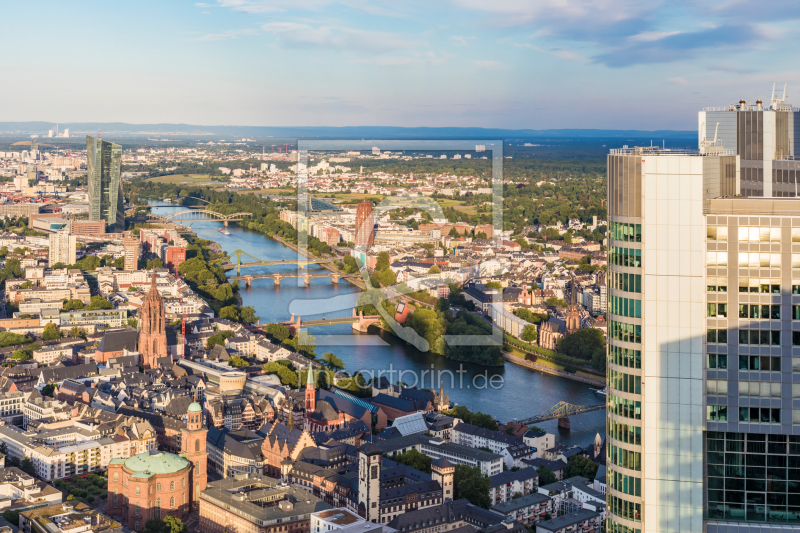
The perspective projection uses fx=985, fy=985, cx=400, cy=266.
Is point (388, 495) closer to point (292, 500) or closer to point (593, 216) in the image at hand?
point (292, 500)

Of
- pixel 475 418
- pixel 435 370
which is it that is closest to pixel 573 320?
pixel 435 370

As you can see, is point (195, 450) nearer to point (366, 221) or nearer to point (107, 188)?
point (366, 221)

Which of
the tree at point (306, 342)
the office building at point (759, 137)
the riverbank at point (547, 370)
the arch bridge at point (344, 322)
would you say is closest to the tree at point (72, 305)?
the arch bridge at point (344, 322)

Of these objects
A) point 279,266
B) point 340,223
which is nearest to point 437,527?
point 340,223

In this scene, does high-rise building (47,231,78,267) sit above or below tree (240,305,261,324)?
above

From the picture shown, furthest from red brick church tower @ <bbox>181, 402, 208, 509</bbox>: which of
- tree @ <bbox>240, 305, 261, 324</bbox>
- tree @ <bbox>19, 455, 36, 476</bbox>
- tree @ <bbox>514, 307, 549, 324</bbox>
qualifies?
tree @ <bbox>514, 307, 549, 324</bbox>

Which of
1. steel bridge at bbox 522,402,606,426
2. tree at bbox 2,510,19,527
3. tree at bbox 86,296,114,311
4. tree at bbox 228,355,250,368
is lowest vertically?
tree at bbox 2,510,19,527

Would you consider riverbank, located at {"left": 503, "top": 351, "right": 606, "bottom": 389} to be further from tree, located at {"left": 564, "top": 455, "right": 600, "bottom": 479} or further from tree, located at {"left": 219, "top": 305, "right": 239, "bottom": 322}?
tree, located at {"left": 219, "top": 305, "right": 239, "bottom": 322}
